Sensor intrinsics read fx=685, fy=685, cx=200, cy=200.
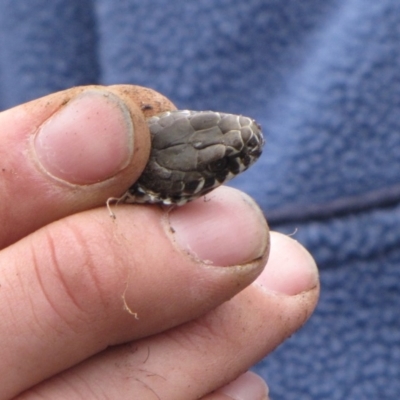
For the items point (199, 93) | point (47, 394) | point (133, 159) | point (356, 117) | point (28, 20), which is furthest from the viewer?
point (28, 20)

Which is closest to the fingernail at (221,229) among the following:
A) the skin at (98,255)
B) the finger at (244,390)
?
the skin at (98,255)

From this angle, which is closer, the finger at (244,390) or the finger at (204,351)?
the finger at (204,351)

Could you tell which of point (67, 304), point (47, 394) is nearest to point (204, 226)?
point (67, 304)

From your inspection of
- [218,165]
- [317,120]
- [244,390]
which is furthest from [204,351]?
[317,120]

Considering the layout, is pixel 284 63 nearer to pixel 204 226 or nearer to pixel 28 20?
pixel 28 20

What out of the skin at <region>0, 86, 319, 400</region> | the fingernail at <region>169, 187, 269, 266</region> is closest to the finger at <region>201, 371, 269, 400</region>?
the skin at <region>0, 86, 319, 400</region>

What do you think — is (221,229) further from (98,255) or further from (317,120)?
(317,120)

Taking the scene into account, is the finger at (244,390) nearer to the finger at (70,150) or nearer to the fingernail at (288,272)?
the fingernail at (288,272)
